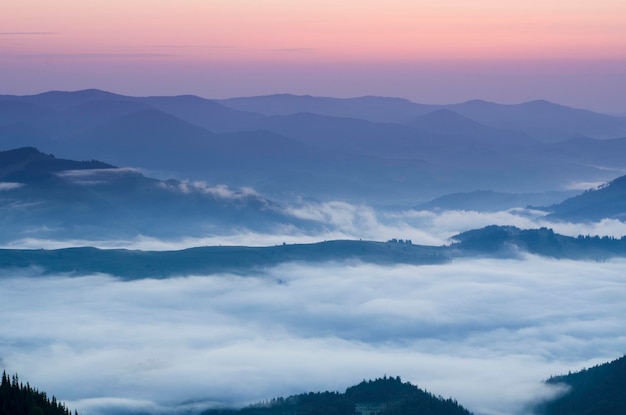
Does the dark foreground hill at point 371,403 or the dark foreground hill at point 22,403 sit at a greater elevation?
the dark foreground hill at point 371,403

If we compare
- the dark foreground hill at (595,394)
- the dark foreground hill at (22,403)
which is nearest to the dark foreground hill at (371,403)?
the dark foreground hill at (595,394)

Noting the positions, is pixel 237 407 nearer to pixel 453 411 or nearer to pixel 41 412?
pixel 453 411

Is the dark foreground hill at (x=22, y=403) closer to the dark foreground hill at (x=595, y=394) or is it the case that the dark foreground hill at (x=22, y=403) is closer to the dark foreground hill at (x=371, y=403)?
the dark foreground hill at (x=371, y=403)

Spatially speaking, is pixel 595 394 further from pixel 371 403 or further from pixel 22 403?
pixel 22 403

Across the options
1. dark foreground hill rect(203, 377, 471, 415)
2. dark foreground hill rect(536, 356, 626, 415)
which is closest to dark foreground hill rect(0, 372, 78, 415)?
dark foreground hill rect(203, 377, 471, 415)

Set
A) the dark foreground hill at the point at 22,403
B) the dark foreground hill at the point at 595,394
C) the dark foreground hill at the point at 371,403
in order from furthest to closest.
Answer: the dark foreground hill at the point at 595,394 → the dark foreground hill at the point at 371,403 → the dark foreground hill at the point at 22,403

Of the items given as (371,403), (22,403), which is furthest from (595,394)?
(22,403)

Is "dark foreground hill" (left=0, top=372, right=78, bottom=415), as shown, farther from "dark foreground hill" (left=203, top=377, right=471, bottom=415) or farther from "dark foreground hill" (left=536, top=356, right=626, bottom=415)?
"dark foreground hill" (left=536, top=356, right=626, bottom=415)
